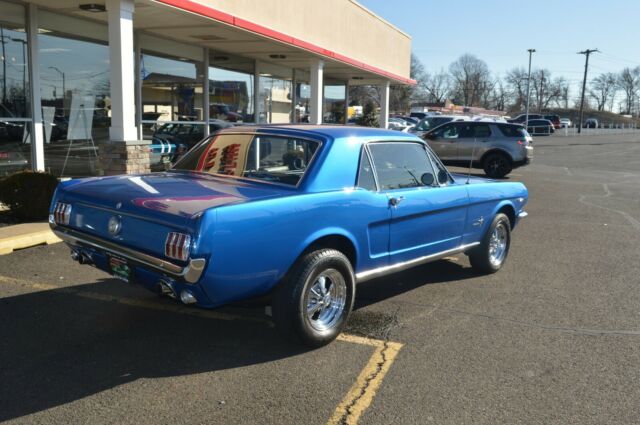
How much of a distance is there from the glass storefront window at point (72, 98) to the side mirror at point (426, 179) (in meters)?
6.73

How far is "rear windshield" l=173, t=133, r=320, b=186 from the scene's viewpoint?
15.0 ft

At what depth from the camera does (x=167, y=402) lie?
11.0 ft

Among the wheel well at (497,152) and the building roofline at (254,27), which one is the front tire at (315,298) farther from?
the wheel well at (497,152)

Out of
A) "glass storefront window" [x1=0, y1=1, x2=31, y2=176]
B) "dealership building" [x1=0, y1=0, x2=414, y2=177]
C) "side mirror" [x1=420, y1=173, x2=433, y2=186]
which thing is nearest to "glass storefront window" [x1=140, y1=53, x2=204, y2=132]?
"dealership building" [x1=0, y1=0, x2=414, y2=177]

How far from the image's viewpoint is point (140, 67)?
12.4 metres

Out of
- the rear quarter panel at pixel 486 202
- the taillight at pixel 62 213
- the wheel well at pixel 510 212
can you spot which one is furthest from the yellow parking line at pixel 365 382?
the wheel well at pixel 510 212

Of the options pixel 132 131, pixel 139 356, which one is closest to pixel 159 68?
pixel 132 131

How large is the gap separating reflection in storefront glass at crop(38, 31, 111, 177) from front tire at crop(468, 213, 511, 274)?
22.5 ft

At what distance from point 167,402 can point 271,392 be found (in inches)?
24.2

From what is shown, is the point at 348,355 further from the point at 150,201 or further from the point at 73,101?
the point at 73,101

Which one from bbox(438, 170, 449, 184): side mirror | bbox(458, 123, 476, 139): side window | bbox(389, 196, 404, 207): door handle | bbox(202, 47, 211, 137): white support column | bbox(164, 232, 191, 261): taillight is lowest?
bbox(164, 232, 191, 261): taillight

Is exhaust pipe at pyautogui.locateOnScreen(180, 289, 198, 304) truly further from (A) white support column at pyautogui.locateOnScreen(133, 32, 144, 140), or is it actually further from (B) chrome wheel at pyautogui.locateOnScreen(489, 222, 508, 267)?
(A) white support column at pyautogui.locateOnScreen(133, 32, 144, 140)

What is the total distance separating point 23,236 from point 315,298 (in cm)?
437

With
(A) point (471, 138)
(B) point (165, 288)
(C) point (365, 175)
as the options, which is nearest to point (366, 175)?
(C) point (365, 175)
